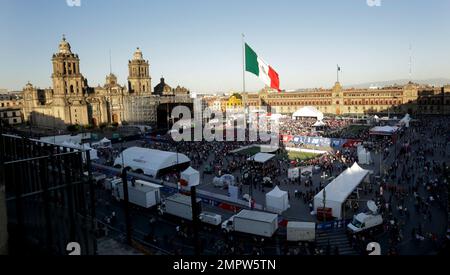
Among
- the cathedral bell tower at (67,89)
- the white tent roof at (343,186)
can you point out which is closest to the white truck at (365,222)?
the white tent roof at (343,186)

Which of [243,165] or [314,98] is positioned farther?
[314,98]

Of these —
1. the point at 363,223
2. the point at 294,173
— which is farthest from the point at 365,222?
the point at 294,173

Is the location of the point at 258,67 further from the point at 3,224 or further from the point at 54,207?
the point at 3,224

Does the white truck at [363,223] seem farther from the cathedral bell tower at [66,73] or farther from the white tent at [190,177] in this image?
the cathedral bell tower at [66,73]

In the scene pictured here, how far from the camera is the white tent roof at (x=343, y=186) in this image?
20.6 m

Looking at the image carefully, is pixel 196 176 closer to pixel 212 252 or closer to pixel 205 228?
pixel 205 228

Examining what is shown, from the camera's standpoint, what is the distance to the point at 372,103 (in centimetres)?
8969

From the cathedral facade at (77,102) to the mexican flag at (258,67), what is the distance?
59.4 meters

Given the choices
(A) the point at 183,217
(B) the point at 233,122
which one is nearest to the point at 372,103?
(B) the point at 233,122

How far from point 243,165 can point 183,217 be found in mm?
14452

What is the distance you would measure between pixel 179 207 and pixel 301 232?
755cm

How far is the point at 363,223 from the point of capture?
1788cm

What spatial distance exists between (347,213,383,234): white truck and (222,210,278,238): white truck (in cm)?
399

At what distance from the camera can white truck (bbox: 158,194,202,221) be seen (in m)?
20.5
